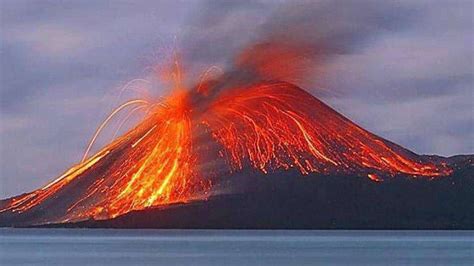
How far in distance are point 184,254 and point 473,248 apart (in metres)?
22.8

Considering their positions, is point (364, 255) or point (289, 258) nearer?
point (289, 258)

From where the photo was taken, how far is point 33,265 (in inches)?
2469

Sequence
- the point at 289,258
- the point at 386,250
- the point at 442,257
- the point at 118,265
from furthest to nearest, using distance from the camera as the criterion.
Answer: the point at 386,250
the point at 442,257
the point at 289,258
the point at 118,265

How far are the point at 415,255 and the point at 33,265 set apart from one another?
22678mm

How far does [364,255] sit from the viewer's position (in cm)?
7500

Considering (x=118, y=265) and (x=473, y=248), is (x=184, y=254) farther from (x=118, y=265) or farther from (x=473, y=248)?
(x=473, y=248)

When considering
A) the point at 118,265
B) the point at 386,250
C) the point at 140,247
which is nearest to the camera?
the point at 118,265

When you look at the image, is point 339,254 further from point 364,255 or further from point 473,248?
point 473,248

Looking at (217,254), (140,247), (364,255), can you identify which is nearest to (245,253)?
(217,254)

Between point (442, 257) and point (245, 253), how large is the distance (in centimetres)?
1128

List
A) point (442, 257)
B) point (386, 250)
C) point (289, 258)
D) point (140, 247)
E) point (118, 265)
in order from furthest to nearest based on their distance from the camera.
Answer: point (140, 247) < point (386, 250) < point (442, 257) < point (289, 258) < point (118, 265)

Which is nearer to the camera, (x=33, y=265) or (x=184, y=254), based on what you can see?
(x=33, y=265)

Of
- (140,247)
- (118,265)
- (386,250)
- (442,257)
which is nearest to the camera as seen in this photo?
(118,265)

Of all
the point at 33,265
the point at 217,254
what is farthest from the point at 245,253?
the point at 33,265
